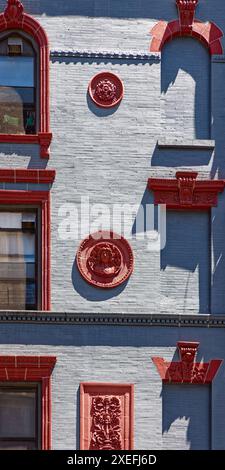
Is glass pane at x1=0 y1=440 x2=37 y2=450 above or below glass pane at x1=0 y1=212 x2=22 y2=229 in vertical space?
below

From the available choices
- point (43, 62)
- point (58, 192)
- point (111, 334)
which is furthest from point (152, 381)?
point (43, 62)

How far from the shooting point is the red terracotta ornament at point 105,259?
37.8 meters

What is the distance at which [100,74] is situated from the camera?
3856cm

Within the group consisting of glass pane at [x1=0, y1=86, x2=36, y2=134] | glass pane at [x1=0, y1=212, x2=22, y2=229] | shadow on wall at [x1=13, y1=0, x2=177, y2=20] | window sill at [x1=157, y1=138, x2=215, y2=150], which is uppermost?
shadow on wall at [x1=13, y1=0, x2=177, y2=20]

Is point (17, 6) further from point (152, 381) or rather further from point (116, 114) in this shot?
point (152, 381)

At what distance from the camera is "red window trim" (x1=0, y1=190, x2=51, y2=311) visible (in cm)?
3766

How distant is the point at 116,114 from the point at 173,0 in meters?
2.46

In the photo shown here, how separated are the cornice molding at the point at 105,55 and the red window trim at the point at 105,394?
616cm

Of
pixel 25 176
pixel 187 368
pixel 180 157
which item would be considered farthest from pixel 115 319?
pixel 180 157

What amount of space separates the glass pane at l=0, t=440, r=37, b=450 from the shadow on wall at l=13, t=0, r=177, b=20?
26.4ft

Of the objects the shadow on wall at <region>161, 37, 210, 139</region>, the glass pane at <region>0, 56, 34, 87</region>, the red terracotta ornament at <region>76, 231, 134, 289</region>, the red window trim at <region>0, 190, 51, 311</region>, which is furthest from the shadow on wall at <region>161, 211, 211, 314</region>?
the glass pane at <region>0, 56, 34, 87</region>

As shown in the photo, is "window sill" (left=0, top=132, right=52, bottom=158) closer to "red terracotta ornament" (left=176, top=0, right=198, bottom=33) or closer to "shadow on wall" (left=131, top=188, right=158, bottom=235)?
"shadow on wall" (left=131, top=188, right=158, bottom=235)

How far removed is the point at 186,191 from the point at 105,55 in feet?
9.83

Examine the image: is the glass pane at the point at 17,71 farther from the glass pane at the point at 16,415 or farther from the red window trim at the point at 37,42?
A: the glass pane at the point at 16,415
